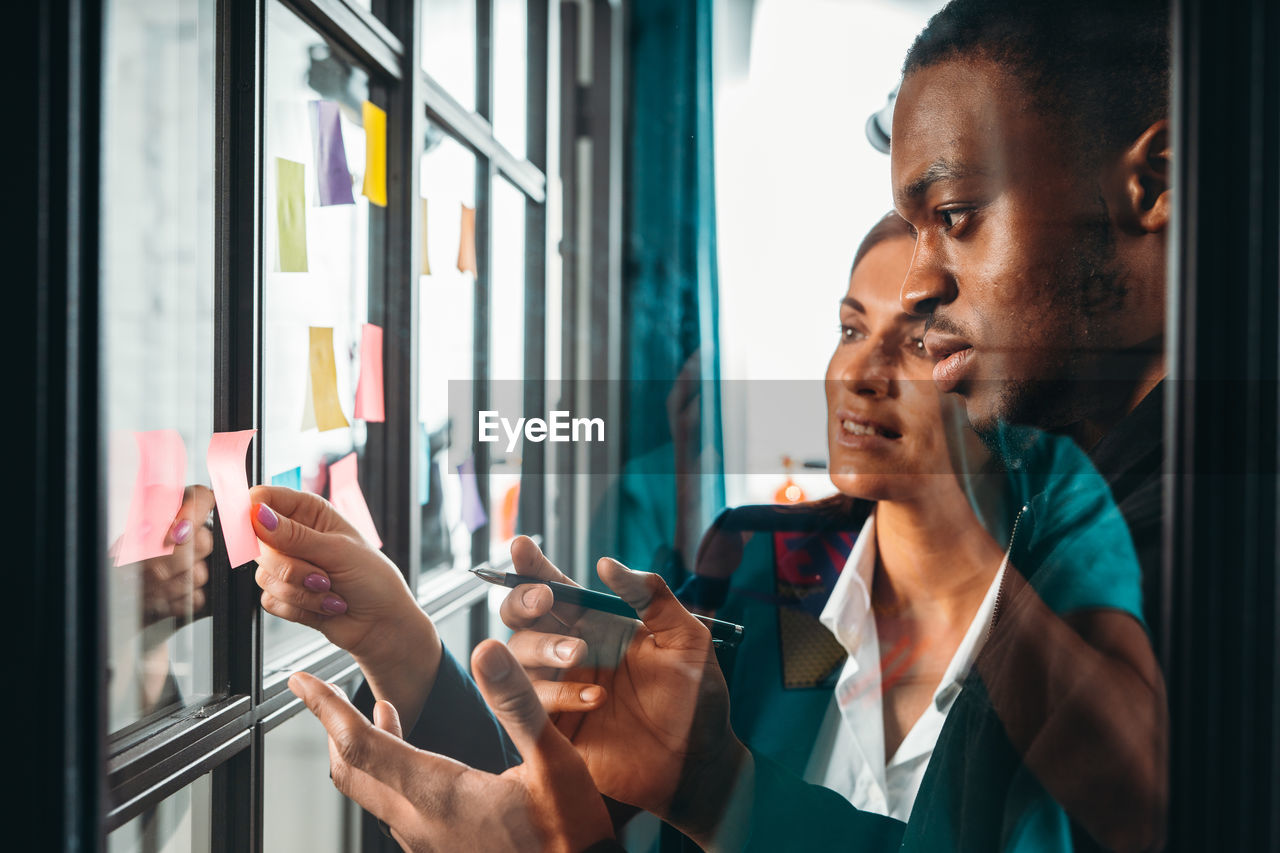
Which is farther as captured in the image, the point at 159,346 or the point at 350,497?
the point at 350,497

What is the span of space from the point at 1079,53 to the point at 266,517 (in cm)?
92

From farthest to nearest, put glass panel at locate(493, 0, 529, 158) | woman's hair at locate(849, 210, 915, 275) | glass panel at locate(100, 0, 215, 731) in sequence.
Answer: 1. glass panel at locate(493, 0, 529, 158)
2. woman's hair at locate(849, 210, 915, 275)
3. glass panel at locate(100, 0, 215, 731)

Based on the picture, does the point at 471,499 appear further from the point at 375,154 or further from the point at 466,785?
the point at 375,154

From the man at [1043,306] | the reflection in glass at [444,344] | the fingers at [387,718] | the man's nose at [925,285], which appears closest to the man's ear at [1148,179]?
the man at [1043,306]

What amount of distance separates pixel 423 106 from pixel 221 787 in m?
0.78

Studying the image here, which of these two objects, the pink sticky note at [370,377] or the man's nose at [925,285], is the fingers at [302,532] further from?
the man's nose at [925,285]

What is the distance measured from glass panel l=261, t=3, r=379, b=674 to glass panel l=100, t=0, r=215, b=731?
0.20 feet

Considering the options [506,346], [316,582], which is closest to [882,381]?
[506,346]

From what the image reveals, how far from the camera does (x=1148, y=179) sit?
26.5 inches

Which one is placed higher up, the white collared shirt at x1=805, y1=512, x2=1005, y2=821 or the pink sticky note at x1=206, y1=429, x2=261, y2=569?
the pink sticky note at x1=206, y1=429, x2=261, y2=569

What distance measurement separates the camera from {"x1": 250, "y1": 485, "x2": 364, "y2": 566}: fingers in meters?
0.72

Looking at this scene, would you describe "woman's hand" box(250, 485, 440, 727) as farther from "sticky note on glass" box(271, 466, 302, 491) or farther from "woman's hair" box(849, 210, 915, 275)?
"woman's hair" box(849, 210, 915, 275)

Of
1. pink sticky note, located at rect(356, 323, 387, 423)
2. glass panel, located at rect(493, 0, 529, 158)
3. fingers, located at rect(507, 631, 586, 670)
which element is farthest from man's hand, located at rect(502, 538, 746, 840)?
glass panel, located at rect(493, 0, 529, 158)

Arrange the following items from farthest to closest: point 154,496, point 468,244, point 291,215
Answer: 1. point 468,244
2. point 291,215
3. point 154,496
